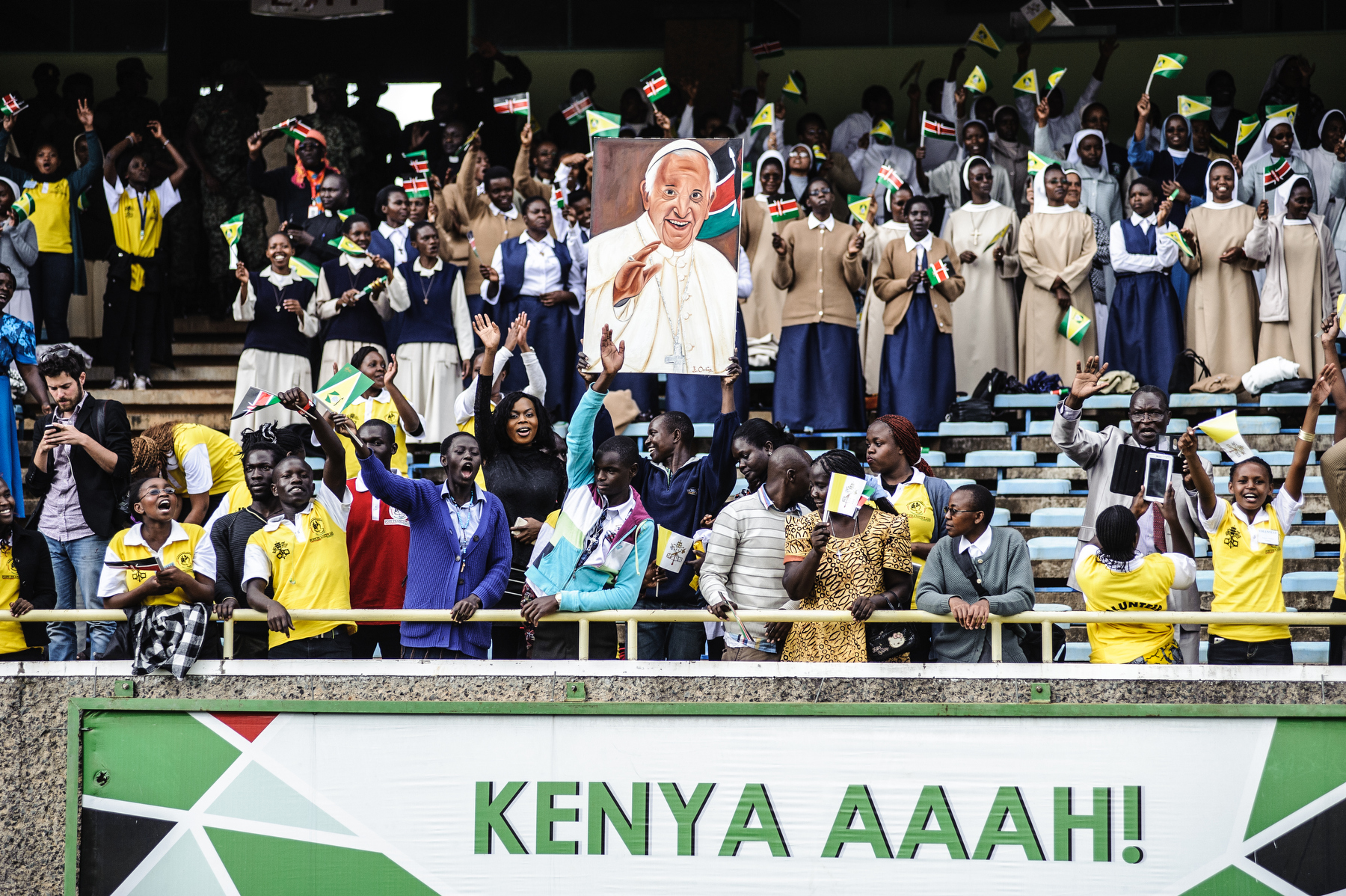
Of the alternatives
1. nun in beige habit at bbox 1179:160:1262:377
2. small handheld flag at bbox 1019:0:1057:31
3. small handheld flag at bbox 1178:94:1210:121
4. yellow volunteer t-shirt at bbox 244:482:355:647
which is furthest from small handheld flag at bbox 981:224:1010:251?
yellow volunteer t-shirt at bbox 244:482:355:647

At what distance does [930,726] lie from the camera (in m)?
6.93

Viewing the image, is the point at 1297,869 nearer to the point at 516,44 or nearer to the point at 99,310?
the point at 99,310

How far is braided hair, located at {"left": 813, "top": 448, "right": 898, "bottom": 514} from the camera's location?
24.0 ft

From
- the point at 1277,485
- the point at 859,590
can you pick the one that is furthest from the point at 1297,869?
the point at 1277,485

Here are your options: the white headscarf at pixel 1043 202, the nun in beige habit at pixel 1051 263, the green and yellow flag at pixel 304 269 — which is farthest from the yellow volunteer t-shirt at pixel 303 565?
Result: the white headscarf at pixel 1043 202

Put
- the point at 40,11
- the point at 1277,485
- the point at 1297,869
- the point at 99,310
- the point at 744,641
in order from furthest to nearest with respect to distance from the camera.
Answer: the point at 40,11 < the point at 99,310 < the point at 1277,485 < the point at 744,641 < the point at 1297,869

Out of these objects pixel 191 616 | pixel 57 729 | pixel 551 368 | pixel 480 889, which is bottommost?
pixel 480 889

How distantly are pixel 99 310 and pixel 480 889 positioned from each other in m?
7.79

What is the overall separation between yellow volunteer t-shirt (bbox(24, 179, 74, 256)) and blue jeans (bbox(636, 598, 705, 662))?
21.7ft

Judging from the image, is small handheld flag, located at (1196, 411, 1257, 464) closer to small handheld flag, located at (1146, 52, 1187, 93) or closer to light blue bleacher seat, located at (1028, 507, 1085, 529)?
light blue bleacher seat, located at (1028, 507, 1085, 529)

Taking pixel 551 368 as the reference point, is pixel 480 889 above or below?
below

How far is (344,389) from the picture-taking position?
27.3ft

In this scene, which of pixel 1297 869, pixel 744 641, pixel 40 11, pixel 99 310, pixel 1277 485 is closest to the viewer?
pixel 1297 869

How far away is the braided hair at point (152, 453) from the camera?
903 cm
